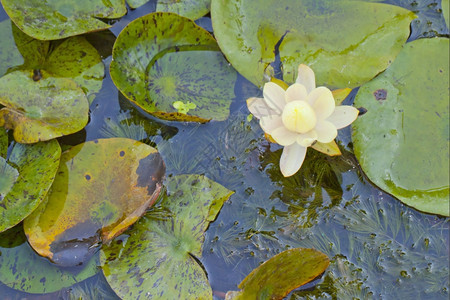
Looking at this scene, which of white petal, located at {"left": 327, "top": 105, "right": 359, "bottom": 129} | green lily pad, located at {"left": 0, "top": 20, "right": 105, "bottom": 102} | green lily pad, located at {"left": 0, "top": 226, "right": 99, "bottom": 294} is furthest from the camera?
green lily pad, located at {"left": 0, "top": 20, "right": 105, "bottom": 102}

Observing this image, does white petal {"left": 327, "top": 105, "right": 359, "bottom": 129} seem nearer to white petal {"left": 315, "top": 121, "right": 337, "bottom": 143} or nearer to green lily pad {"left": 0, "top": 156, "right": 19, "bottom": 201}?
white petal {"left": 315, "top": 121, "right": 337, "bottom": 143}

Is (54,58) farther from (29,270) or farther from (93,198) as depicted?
(29,270)

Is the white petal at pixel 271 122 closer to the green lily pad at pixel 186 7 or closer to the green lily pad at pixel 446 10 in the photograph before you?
the green lily pad at pixel 186 7

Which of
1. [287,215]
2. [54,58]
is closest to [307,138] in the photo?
[287,215]

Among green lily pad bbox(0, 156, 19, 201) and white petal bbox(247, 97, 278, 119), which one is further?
green lily pad bbox(0, 156, 19, 201)

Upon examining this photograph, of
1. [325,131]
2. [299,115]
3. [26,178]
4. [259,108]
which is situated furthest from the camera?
[26,178]

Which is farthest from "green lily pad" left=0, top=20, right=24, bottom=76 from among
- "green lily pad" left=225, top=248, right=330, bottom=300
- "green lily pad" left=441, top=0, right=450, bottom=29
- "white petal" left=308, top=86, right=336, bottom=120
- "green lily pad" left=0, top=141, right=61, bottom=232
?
"green lily pad" left=441, top=0, right=450, bottom=29
